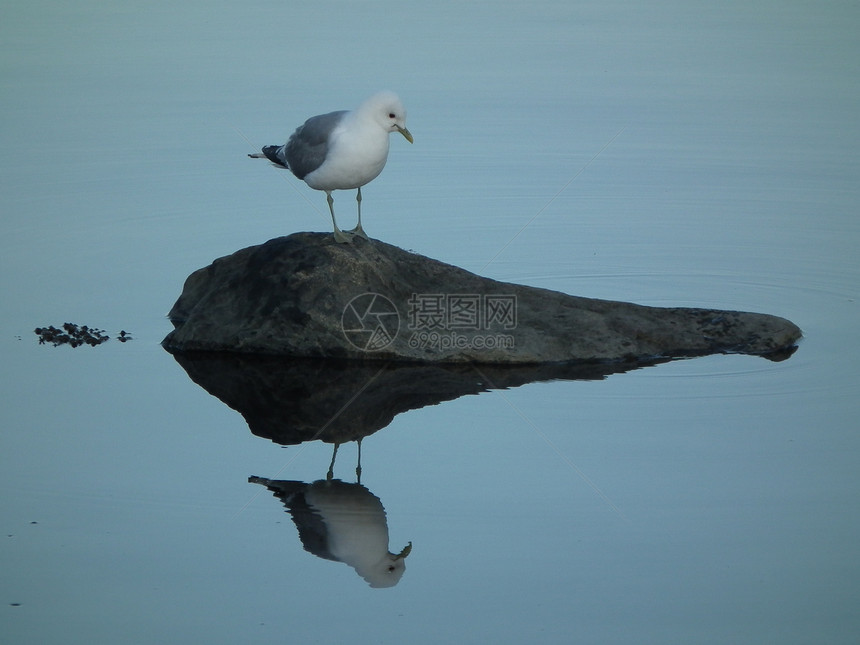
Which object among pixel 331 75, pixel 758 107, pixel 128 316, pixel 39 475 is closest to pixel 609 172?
pixel 758 107

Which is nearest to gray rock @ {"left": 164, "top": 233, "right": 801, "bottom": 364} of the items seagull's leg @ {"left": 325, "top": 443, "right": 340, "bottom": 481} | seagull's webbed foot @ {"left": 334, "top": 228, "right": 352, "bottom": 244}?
seagull's webbed foot @ {"left": 334, "top": 228, "right": 352, "bottom": 244}

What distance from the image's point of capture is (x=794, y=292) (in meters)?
8.43

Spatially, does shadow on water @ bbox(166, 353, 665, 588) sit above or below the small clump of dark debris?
below

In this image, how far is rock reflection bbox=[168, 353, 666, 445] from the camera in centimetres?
653

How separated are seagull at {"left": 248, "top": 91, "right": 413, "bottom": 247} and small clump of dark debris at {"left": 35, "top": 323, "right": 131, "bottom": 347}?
1.44 m

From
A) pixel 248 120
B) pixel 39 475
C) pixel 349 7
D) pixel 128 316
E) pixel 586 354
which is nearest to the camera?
pixel 39 475

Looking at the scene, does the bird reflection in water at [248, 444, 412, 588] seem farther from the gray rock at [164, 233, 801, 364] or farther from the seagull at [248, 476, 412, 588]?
the gray rock at [164, 233, 801, 364]

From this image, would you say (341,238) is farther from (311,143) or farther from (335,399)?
(335,399)

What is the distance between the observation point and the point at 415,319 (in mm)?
7570

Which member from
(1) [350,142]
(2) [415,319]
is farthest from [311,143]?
(2) [415,319]

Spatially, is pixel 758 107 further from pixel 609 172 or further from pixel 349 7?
pixel 349 7

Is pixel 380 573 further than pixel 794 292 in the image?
No

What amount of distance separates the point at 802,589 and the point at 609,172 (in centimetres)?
666

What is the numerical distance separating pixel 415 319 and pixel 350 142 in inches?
40.9
